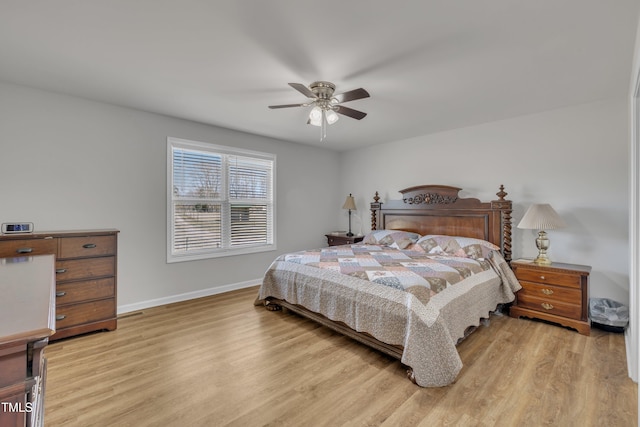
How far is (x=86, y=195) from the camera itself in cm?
316

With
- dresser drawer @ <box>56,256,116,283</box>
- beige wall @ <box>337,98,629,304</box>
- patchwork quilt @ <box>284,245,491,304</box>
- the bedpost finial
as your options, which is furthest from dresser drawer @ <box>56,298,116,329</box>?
the bedpost finial

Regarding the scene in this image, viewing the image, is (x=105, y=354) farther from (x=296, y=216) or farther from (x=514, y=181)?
(x=514, y=181)

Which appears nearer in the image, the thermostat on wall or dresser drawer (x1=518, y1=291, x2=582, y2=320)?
the thermostat on wall

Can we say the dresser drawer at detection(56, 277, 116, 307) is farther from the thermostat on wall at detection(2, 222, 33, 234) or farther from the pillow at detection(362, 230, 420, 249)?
the pillow at detection(362, 230, 420, 249)

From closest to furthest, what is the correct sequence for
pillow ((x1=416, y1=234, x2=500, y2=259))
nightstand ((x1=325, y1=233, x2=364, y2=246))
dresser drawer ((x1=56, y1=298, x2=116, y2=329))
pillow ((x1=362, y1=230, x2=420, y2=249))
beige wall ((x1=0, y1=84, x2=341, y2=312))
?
dresser drawer ((x1=56, y1=298, x2=116, y2=329))
beige wall ((x1=0, y1=84, x2=341, y2=312))
pillow ((x1=416, y1=234, x2=500, y2=259))
pillow ((x1=362, y1=230, x2=420, y2=249))
nightstand ((x1=325, y1=233, x2=364, y2=246))

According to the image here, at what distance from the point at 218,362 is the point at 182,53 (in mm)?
2473

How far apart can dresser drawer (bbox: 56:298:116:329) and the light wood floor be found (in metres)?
0.17

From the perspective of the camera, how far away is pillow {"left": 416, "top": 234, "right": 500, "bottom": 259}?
3377 mm

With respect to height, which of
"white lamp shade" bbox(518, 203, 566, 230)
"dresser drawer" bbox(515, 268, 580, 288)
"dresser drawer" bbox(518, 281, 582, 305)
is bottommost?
"dresser drawer" bbox(518, 281, 582, 305)

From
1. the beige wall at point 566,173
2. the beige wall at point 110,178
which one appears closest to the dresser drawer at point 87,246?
the beige wall at point 110,178

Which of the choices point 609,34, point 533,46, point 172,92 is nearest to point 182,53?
point 172,92

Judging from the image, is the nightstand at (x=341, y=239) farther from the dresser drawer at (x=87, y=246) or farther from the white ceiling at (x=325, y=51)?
the dresser drawer at (x=87, y=246)

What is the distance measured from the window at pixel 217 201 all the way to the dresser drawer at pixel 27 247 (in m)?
1.23

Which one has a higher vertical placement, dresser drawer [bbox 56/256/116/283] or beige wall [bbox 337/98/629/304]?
beige wall [bbox 337/98/629/304]
